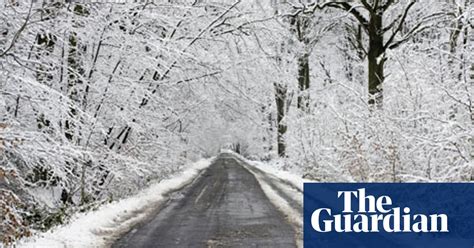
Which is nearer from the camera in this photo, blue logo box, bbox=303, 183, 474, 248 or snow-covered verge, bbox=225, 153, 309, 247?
blue logo box, bbox=303, 183, 474, 248

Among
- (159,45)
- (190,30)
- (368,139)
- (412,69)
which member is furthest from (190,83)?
(412,69)

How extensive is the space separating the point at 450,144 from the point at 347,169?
5.33 metres

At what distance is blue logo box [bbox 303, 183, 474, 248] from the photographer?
27.9ft

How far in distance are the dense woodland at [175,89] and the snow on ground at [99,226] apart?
464 mm

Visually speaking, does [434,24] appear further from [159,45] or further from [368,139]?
[159,45]

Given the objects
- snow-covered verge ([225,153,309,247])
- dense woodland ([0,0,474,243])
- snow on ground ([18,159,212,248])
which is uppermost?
dense woodland ([0,0,474,243])

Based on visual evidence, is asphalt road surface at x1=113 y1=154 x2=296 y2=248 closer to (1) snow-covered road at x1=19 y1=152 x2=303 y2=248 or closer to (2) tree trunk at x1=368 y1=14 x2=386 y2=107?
(1) snow-covered road at x1=19 y1=152 x2=303 y2=248

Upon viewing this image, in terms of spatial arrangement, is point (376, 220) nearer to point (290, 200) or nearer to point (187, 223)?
point (187, 223)

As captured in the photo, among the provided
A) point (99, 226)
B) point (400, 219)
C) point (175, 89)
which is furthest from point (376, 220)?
point (175, 89)

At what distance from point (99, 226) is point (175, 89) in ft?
23.4

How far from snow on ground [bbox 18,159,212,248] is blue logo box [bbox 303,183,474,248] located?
3424 mm

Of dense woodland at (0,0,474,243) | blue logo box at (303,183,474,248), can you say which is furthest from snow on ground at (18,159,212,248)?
blue logo box at (303,183,474,248)

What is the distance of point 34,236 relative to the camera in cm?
884

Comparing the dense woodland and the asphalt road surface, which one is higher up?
the dense woodland
